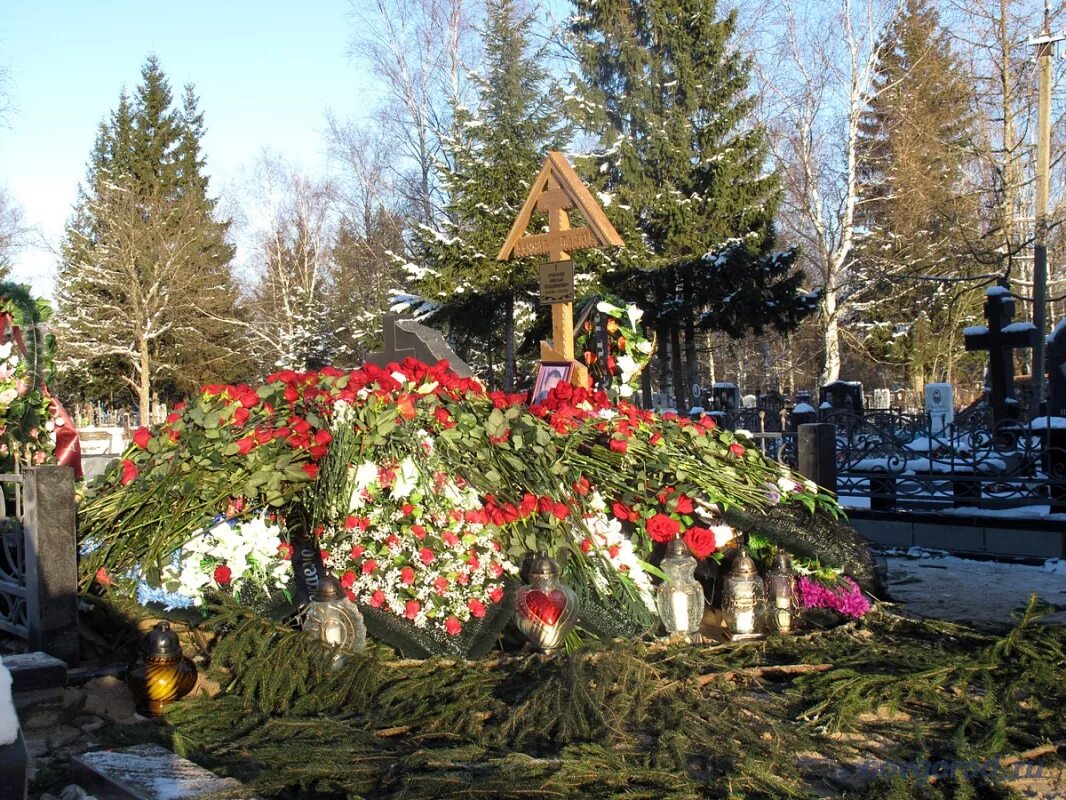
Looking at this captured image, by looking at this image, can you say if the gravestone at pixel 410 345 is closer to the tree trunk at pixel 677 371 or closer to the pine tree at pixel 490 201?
the pine tree at pixel 490 201

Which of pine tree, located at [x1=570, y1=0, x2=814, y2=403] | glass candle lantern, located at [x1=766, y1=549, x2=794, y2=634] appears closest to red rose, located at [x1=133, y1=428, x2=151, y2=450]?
glass candle lantern, located at [x1=766, y1=549, x2=794, y2=634]

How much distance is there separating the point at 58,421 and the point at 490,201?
15600 mm

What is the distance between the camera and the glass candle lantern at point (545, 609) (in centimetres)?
410

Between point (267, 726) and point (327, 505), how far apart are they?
46.8 inches

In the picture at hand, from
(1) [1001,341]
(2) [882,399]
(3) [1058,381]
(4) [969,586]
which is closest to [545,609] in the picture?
(4) [969,586]

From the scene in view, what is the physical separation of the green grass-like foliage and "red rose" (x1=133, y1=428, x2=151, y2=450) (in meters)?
1.01

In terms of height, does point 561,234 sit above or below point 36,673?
above

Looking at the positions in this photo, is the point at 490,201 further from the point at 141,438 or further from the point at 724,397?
the point at 141,438

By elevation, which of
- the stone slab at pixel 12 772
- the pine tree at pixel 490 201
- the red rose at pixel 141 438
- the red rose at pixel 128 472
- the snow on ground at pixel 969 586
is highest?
the pine tree at pixel 490 201

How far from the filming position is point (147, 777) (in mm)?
2602

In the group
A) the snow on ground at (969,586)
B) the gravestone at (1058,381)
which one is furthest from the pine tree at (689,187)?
the snow on ground at (969,586)

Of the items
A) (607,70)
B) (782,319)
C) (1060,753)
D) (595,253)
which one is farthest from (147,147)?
Answer: (1060,753)

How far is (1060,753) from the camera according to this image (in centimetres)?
296

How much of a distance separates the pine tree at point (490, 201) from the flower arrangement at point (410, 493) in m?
15.4
